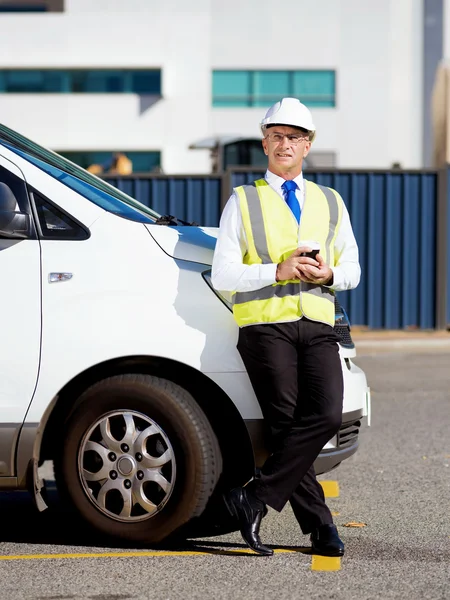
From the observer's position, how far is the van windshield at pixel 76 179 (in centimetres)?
495

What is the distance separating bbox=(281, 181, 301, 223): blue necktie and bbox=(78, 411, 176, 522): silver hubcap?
1.08 m

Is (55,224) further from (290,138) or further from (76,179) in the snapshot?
(290,138)

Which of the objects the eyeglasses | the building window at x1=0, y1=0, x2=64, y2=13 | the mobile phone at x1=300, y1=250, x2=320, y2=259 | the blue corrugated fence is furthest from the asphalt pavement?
the building window at x1=0, y1=0, x2=64, y2=13

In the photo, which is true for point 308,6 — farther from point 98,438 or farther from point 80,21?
point 98,438

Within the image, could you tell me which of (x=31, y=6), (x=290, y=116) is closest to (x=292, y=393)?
(x=290, y=116)

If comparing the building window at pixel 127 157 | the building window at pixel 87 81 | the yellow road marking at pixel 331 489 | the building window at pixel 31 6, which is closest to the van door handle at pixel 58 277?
the yellow road marking at pixel 331 489

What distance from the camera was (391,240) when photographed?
16656 mm

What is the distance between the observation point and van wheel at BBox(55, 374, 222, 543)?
4.64m

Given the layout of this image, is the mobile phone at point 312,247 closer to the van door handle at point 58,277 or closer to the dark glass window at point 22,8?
the van door handle at point 58,277

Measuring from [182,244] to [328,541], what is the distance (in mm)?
1414

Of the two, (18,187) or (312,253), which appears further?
(18,187)

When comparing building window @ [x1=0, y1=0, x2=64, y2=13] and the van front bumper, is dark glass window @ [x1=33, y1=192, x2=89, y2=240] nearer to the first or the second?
the van front bumper

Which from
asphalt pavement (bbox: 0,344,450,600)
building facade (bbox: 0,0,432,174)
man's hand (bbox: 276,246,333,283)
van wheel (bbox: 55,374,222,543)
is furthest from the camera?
building facade (bbox: 0,0,432,174)

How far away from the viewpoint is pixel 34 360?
15.3 feet
